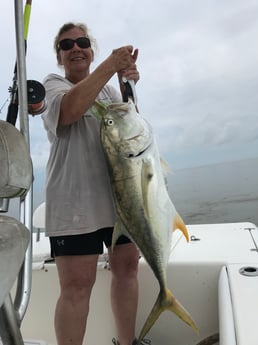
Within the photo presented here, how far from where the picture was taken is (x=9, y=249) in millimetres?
667

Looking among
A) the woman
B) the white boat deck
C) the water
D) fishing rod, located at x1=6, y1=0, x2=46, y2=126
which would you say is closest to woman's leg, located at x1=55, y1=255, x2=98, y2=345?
the woman

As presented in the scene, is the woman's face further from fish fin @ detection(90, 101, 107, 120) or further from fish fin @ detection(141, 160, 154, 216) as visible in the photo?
fish fin @ detection(141, 160, 154, 216)

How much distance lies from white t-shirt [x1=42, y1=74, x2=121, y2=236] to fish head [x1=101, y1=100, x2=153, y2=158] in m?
0.20

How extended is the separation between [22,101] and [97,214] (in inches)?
28.1

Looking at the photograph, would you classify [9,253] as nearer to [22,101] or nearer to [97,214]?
[22,101]

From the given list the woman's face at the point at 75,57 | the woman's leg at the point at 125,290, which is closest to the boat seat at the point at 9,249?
the woman's leg at the point at 125,290

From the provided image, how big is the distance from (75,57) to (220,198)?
6.75 meters

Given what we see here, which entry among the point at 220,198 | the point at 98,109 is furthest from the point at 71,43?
the point at 220,198

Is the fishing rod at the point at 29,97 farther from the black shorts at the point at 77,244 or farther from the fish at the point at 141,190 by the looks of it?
the black shorts at the point at 77,244

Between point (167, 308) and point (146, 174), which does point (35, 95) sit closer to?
point (146, 174)

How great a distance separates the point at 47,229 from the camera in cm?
161

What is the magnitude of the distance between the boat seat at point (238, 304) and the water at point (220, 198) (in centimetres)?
316

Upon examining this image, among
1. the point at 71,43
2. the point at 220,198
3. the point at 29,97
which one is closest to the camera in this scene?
the point at 29,97

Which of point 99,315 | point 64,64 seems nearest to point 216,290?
point 99,315
